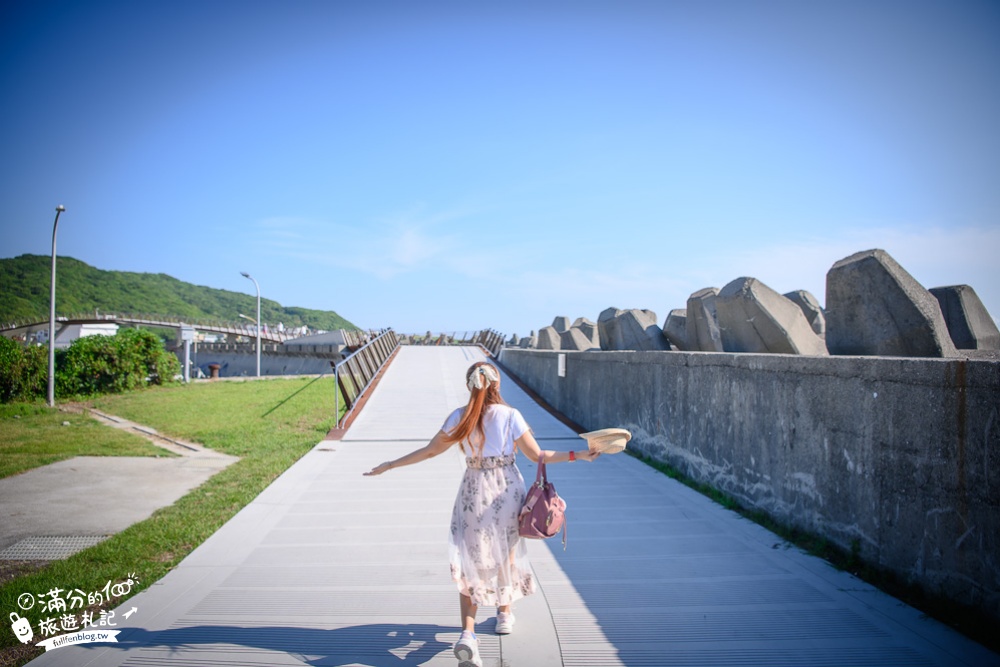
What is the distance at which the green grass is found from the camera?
944cm

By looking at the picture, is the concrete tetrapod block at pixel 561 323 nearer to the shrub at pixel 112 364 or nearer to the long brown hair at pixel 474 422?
the shrub at pixel 112 364

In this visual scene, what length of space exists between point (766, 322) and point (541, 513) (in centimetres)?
458

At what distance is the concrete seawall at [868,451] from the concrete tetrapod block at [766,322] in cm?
69

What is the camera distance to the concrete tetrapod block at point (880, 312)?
4.96 meters

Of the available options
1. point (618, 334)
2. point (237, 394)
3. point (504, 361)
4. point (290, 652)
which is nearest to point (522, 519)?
point (290, 652)

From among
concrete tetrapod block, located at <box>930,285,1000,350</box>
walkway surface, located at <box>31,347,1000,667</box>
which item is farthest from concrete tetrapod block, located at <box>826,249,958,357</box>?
walkway surface, located at <box>31,347,1000,667</box>

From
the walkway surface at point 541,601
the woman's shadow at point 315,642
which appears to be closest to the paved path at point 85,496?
the walkway surface at point 541,601

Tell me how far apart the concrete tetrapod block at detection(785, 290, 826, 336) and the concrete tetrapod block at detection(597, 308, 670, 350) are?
2405 mm

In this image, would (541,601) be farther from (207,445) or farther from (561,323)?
(561,323)

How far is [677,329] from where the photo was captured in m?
10.3

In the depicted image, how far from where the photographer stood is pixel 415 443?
427 inches

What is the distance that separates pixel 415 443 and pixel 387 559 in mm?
6029

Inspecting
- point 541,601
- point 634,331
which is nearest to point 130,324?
point 634,331

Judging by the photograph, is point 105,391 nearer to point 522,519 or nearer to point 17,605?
point 17,605
